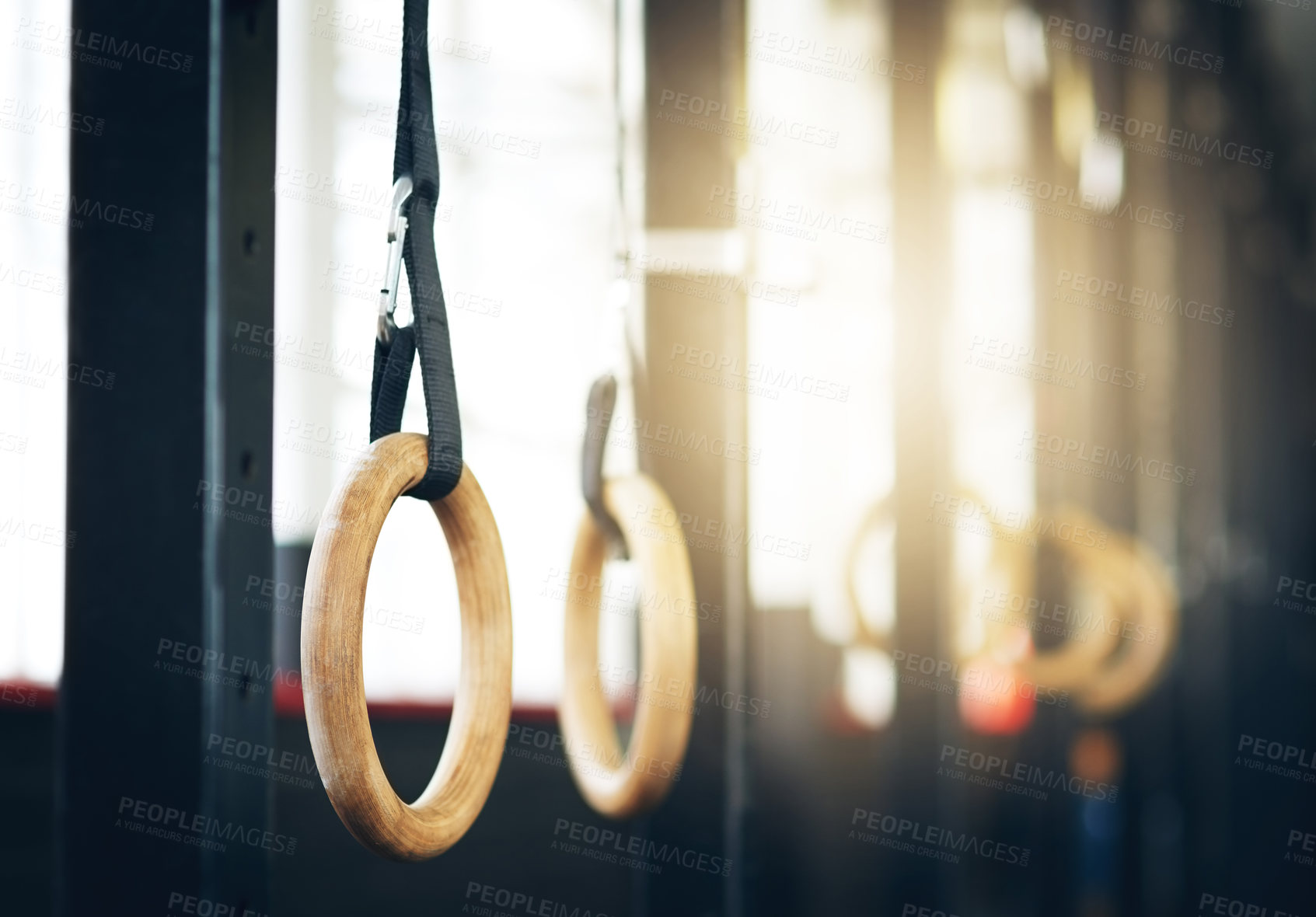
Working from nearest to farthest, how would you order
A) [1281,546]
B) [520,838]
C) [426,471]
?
[426,471]
[520,838]
[1281,546]

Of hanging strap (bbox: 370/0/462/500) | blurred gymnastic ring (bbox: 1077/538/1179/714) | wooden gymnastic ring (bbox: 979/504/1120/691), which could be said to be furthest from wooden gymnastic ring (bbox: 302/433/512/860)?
blurred gymnastic ring (bbox: 1077/538/1179/714)

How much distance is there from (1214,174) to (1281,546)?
112 centimetres

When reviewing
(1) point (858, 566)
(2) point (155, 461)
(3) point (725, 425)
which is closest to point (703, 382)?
(3) point (725, 425)

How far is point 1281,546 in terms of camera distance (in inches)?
125

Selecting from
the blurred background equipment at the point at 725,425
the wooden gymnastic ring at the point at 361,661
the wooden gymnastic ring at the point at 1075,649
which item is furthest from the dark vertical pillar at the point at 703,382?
the wooden gymnastic ring at the point at 1075,649

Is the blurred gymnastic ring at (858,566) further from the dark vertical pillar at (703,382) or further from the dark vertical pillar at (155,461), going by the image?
the dark vertical pillar at (155,461)

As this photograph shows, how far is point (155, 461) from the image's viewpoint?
0.65 meters

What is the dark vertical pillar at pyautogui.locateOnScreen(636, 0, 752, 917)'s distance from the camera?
119 centimetres

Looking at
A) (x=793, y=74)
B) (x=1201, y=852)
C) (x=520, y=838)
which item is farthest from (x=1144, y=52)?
(x=520, y=838)

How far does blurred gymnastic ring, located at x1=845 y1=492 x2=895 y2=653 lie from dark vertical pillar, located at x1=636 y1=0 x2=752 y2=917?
0.35 m

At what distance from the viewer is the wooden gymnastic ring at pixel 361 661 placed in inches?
→ 19.5

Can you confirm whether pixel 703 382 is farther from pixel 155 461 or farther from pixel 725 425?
pixel 155 461

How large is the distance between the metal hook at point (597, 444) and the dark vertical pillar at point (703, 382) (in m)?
0.33

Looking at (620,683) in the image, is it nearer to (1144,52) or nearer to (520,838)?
(520,838)
